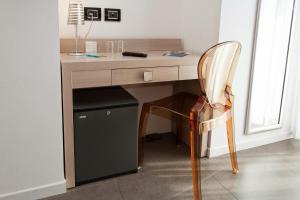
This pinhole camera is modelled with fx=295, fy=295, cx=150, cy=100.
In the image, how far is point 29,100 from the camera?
1596 millimetres

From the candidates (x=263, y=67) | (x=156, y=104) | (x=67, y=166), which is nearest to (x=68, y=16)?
(x=156, y=104)

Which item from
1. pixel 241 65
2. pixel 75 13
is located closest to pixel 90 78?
pixel 75 13

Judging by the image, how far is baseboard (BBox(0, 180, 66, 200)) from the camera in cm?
166

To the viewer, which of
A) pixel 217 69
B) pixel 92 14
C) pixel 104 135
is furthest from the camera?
pixel 92 14

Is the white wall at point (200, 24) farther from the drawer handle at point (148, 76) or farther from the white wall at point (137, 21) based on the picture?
the drawer handle at point (148, 76)

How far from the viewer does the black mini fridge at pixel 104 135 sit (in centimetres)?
178

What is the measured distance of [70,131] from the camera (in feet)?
5.74

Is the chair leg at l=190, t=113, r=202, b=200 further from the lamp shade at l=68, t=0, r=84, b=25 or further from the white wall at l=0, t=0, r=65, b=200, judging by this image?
the lamp shade at l=68, t=0, r=84, b=25

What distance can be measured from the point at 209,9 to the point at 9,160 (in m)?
1.65

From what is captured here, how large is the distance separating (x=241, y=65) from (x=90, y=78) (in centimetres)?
116

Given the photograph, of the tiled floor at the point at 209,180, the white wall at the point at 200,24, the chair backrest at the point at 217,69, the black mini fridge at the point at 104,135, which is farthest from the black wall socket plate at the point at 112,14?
the tiled floor at the point at 209,180

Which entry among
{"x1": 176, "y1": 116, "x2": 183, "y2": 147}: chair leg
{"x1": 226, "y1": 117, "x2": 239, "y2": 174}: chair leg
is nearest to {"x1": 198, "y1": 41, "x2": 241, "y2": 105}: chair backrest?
{"x1": 226, "y1": 117, "x2": 239, "y2": 174}: chair leg

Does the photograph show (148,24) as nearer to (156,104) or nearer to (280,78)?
(156,104)

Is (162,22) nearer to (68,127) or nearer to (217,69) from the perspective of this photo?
(217,69)
